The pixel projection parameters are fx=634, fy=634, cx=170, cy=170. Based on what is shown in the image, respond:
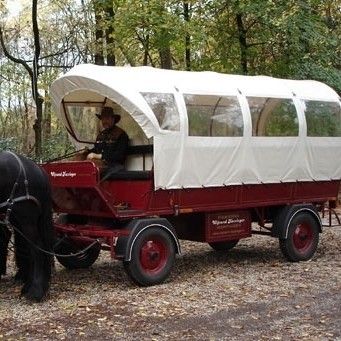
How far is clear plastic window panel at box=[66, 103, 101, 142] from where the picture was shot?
937 cm

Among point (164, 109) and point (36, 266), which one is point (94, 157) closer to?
point (164, 109)

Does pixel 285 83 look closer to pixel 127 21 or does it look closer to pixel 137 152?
pixel 137 152

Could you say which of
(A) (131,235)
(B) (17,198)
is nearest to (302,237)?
(A) (131,235)

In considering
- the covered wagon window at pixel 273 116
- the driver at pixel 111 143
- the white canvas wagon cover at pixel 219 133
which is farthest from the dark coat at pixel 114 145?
the covered wagon window at pixel 273 116

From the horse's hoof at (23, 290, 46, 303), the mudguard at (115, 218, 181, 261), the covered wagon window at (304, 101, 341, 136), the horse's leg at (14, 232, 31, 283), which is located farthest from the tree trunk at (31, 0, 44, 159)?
the horse's hoof at (23, 290, 46, 303)

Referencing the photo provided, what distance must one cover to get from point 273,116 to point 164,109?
2.06m

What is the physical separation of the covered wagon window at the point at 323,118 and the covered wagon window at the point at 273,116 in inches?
12.7

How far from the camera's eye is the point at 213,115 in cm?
860

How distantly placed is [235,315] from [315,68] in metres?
9.78

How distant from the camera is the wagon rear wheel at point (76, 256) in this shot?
8689 millimetres

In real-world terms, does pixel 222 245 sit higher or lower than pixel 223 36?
lower

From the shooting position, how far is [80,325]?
6109 mm

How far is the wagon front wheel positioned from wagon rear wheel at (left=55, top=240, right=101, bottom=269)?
0.99 m

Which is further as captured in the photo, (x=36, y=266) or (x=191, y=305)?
(x=36, y=266)
